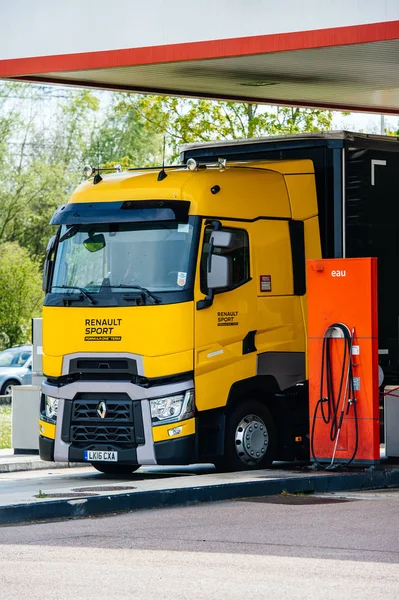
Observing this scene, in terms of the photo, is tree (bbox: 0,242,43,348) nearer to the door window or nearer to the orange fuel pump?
the door window

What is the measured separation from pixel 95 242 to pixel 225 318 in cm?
176

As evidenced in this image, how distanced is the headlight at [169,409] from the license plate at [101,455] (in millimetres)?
646

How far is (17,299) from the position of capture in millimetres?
56375

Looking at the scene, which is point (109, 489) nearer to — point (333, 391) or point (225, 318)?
point (225, 318)

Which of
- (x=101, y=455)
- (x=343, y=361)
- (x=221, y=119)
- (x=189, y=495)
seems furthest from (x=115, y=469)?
(x=221, y=119)

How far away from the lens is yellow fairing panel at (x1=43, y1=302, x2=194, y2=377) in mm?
14742

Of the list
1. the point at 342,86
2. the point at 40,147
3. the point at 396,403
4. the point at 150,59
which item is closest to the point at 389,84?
the point at 342,86

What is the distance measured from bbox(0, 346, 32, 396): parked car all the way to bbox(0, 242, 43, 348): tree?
12.6m

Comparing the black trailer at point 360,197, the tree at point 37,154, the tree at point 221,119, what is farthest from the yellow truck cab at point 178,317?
the tree at point 37,154

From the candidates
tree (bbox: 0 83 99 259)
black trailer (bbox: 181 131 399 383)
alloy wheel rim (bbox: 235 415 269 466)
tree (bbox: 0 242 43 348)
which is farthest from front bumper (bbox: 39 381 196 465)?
tree (bbox: 0 83 99 259)

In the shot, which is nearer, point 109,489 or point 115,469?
point 109,489

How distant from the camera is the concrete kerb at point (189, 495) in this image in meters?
11.9

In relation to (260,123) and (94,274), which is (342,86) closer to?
(94,274)

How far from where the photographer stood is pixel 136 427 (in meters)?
14.8
